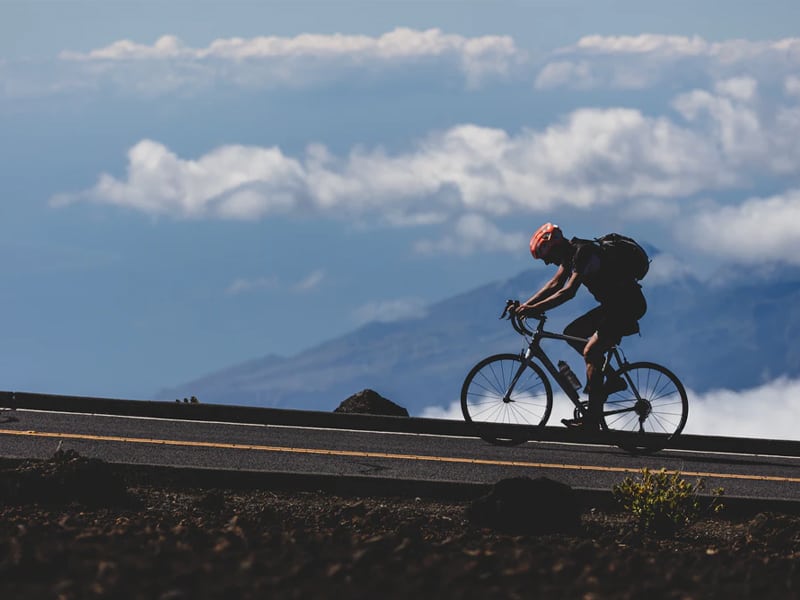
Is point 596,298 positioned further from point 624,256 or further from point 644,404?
point 644,404

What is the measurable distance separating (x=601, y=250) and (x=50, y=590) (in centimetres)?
697

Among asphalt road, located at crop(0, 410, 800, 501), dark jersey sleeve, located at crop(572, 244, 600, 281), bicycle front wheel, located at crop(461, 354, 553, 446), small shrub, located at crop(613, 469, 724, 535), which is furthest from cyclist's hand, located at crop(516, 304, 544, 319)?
small shrub, located at crop(613, 469, 724, 535)

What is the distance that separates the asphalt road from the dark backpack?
164 centimetres

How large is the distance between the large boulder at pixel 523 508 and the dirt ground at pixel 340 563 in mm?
106

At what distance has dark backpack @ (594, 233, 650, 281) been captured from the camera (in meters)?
10.8

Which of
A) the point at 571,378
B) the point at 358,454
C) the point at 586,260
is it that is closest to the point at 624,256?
the point at 586,260

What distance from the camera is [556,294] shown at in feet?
36.4

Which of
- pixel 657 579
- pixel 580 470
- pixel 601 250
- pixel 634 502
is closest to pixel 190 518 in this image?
pixel 634 502

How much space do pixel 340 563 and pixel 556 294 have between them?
6.31 meters

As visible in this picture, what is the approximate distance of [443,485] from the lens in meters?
8.79

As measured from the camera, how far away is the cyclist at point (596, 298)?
1080 centimetres

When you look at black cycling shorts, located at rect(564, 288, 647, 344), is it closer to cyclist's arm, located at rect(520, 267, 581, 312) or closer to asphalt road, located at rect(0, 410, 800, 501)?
cyclist's arm, located at rect(520, 267, 581, 312)

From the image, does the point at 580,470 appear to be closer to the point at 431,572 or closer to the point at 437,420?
the point at 437,420

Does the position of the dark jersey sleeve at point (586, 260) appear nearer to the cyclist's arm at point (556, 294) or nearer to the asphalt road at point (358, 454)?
the cyclist's arm at point (556, 294)
